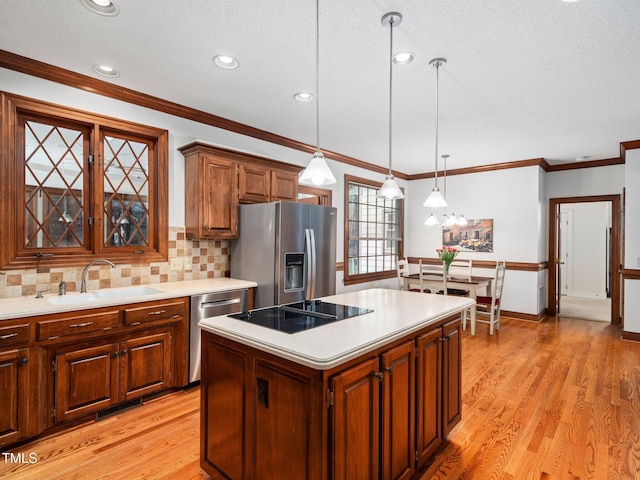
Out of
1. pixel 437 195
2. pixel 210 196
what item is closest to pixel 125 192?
pixel 210 196

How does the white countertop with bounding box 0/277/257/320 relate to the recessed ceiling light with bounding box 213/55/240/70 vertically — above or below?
below

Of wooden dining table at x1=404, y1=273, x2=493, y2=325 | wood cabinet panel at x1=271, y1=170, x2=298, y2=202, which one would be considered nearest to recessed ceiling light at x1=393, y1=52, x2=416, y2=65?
wood cabinet panel at x1=271, y1=170, x2=298, y2=202

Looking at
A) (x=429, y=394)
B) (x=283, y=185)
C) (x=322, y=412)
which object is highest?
(x=283, y=185)

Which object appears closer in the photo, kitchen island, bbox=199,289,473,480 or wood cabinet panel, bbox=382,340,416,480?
kitchen island, bbox=199,289,473,480

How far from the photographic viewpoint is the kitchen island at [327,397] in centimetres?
138

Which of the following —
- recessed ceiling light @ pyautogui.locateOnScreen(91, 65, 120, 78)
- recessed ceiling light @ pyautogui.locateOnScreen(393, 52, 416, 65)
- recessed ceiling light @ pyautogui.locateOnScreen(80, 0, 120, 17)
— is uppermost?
recessed ceiling light @ pyautogui.locateOnScreen(80, 0, 120, 17)

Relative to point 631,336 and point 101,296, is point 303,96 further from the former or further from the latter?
point 631,336

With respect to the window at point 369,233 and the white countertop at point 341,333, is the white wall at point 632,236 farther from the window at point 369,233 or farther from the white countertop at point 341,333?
the white countertop at point 341,333

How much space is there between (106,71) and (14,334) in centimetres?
201

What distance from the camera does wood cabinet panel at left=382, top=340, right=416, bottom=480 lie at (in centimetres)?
167

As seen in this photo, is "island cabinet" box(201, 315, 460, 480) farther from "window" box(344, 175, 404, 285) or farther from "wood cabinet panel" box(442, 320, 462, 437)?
"window" box(344, 175, 404, 285)

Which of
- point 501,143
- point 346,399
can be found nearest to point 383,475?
point 346,399

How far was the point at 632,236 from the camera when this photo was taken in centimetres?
456

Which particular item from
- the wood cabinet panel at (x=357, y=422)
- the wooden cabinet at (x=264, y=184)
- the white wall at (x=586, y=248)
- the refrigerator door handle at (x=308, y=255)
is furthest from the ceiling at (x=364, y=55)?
A: the white wall at (x=586, y=248)
